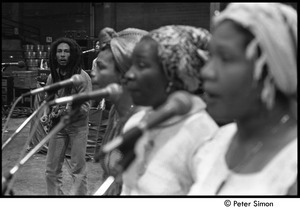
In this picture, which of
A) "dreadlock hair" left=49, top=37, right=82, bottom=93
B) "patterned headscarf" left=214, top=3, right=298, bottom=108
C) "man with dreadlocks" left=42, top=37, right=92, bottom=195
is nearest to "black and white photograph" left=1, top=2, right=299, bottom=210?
"patterned headscarf" left=214, top=3, right=298, bottom=108

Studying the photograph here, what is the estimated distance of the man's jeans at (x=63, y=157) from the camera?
3369mm

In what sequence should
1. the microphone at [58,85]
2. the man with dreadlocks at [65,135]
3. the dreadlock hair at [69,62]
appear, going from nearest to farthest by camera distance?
the microphone at [58,85] < the man with dreadlocks at [65,135] < the dreadlock hair at [69,62]

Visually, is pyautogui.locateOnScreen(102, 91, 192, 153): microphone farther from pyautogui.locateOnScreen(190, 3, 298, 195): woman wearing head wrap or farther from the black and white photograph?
pyautogui.locateOnScreen(190, 3, 298, 195): woman wearing head wrap

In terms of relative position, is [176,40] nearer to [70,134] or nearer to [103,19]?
[70,134]

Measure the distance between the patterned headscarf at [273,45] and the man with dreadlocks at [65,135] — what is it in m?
2.36

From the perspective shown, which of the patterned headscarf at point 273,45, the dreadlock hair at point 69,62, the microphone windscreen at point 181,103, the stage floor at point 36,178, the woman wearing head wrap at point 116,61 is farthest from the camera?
the stage floor at point 36,178

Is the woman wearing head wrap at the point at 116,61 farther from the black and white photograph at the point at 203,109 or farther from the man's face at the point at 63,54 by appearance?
the man's face at the point at 63,54

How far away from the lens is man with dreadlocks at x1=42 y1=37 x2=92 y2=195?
3.35 meters

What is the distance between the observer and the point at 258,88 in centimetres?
98

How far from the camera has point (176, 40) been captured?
1388 millimetres

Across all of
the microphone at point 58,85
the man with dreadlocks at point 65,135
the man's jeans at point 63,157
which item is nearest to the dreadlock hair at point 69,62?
the man with dreadlocks at point 65,135

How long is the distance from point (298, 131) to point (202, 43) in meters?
0.52

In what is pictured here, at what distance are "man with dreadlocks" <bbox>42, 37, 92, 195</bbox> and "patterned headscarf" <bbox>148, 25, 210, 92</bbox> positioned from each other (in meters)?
1.89
